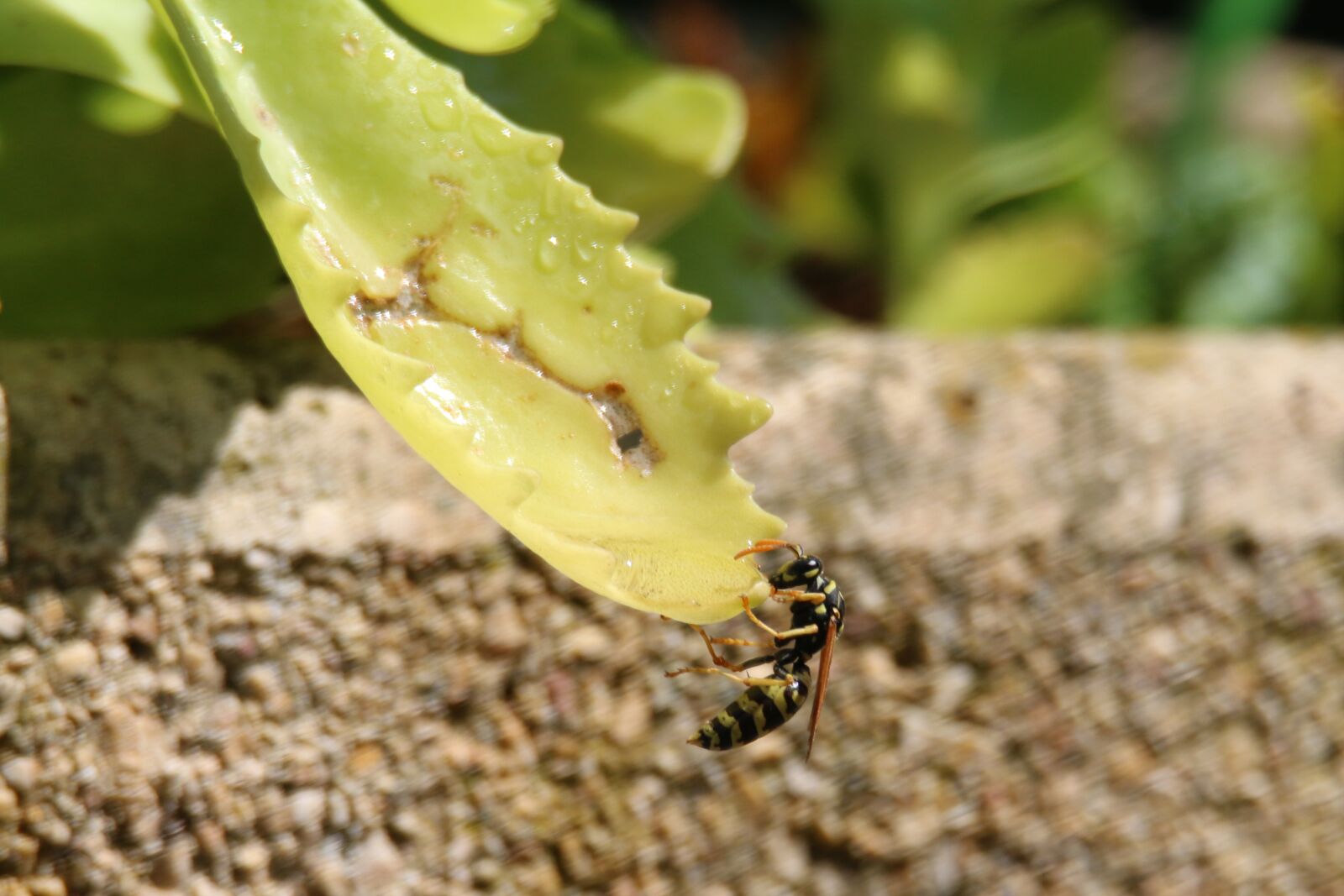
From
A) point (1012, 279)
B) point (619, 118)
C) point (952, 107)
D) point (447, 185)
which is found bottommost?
point (447, 185)

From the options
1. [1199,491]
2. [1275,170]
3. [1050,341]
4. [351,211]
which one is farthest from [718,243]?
[1275,170]

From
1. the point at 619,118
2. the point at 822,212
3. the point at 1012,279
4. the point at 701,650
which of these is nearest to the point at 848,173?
the point at 822,212

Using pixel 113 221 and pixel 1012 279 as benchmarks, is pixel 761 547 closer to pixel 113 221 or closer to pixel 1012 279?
pixel 113 221

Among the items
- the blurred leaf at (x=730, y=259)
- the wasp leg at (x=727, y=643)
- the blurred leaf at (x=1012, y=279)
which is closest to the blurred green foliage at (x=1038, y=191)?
the blurred leaf at (x=1012, y=279)

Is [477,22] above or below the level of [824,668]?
above

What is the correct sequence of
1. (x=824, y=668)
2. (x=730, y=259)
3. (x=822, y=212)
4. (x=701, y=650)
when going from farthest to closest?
1. (x=822, y=212)
2. (x=730, y=259)
3. (x=701, y=650)
4. (x=824, y=668)

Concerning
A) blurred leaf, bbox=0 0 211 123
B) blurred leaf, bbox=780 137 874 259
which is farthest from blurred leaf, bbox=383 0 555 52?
blurred leaf, bbox=780 137 874 259

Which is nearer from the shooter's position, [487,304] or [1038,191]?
[487,304]
